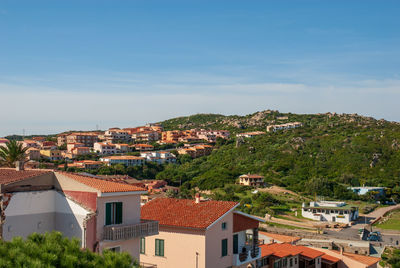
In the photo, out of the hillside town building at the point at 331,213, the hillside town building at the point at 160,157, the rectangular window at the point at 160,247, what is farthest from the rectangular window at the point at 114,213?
the hillside town building at the point at 160,157

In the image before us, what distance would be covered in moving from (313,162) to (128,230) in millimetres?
105829

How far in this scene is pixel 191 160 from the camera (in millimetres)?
153500

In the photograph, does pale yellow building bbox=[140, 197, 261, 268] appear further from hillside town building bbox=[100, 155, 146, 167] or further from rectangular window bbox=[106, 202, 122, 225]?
hillside town building bbox=[100, 155, 146, 167]

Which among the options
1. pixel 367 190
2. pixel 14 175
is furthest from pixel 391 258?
pixel 367 190

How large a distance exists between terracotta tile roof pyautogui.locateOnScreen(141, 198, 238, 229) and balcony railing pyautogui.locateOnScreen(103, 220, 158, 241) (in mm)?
4173

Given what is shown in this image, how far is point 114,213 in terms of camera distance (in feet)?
55.6

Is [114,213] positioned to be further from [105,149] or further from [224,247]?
[105,149]

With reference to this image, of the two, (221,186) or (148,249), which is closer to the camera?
(148,249)

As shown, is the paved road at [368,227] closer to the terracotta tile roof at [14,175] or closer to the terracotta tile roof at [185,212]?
the terracotta tile roof at [185,212]

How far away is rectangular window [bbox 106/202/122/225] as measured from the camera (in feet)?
54.6

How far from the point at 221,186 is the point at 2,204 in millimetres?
86986

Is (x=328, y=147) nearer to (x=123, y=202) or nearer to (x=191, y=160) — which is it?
(x=191, y=160)

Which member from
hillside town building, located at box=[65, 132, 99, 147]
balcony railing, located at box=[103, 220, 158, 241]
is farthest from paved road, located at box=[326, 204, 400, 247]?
hillside town building, located at box=[65, 132, 99, 147]

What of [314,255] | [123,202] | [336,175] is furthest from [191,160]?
[123,202]
